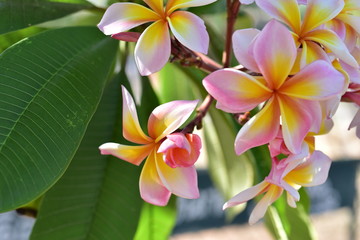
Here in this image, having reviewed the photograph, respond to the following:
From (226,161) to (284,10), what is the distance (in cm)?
51

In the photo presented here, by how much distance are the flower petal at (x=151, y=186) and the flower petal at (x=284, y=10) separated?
16 cm

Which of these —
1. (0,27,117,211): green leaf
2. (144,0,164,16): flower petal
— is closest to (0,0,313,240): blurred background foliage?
(0,27,117,211): green leaf

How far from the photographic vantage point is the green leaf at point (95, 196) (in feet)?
2.32

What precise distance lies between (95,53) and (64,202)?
193mm

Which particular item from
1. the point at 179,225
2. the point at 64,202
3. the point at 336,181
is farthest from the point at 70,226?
the point at 336,181

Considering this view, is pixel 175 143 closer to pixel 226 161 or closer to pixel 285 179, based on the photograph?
Result: pixel 285 179

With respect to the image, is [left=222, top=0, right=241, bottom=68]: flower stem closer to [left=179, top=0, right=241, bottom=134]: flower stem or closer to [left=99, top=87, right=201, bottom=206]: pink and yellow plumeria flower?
[left=179, top=0, right=241, bottom=134]: flower stem

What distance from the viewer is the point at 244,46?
0.47 m

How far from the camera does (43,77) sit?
535 millimetres

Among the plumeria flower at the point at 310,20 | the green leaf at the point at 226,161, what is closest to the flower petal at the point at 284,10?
the plumeria flower at the point at 310,20

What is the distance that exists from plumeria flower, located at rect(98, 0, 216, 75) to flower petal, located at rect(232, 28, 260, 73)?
1.0 inches

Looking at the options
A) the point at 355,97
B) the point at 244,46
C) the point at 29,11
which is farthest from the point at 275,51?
the point at 29,11

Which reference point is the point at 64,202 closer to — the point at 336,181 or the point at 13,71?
the point at 13,71

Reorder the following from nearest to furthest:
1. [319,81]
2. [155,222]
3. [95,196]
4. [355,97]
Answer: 1. [319,81]
2. [355,97]
3. [95,196]
4. [155,222]
